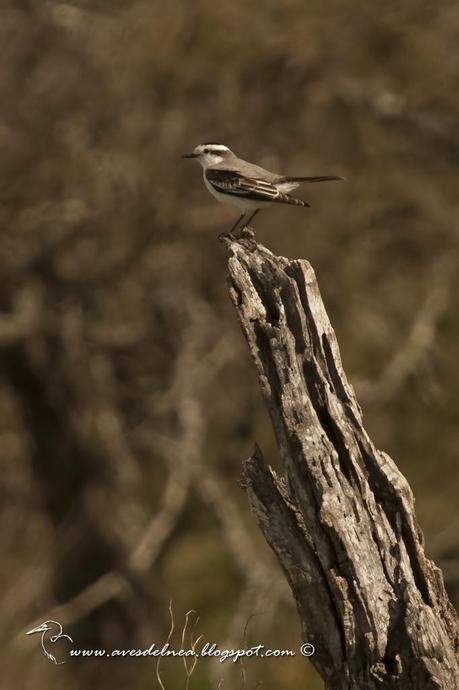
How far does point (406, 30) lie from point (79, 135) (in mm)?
4327

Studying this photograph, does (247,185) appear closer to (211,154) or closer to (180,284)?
(211,154)

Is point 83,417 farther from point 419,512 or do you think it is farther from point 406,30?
point 406,30

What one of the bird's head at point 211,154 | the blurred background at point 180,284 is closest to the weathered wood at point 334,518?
the bird's head at point 211,154

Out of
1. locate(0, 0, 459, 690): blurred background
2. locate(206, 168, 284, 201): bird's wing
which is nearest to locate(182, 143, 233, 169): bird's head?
locate(206, 168, 284, 201): bird's wing

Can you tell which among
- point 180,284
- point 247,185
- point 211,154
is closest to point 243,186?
point 247,185

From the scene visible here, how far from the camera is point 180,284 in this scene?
15.3 metres

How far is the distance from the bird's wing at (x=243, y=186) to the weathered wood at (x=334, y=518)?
2658mm

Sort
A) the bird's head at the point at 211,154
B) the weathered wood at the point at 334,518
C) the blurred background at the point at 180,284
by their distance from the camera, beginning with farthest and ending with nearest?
1. the blurred background at the point at 180,284
2. the bird's head at the point at 211,154
3. the weathered wood at the point at 334,518

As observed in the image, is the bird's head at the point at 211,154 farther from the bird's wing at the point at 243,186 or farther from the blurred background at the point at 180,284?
the blurred background at the point at 180,284

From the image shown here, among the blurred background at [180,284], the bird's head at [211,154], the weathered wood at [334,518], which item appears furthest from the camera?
the blurred background at [180,284]

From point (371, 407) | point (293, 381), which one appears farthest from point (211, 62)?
point (293, 381)

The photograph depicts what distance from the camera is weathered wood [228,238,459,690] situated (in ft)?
15.3

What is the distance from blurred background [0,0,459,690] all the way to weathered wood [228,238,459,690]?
8.56 m

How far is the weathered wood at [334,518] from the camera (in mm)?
4660
